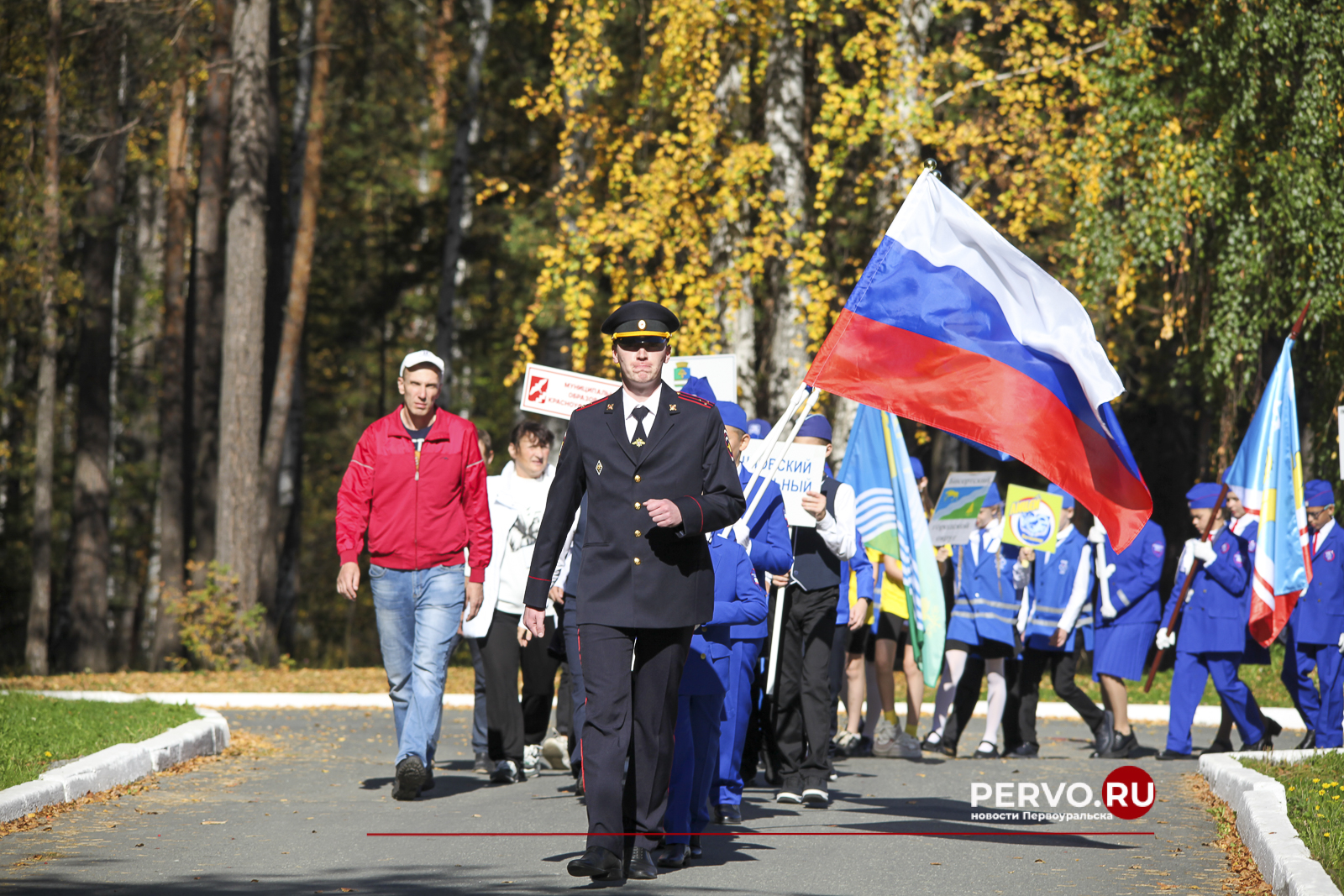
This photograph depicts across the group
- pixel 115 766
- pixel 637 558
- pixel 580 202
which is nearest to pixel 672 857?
pixel 637 558

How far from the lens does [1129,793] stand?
935cm

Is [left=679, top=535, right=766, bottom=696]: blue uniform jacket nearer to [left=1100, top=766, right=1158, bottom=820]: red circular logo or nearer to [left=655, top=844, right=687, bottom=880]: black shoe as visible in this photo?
[left=655, top=844, right=687, bottom=880]: black shoe

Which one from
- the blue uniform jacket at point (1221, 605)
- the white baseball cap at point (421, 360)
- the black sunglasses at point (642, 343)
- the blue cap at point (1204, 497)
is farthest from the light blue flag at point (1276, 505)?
the black sunglasses at point (642, 343)

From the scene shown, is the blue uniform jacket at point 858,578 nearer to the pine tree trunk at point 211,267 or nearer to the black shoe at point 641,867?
the black shoe at point 641,867

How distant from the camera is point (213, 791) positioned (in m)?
8.84

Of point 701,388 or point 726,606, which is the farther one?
point 701,388

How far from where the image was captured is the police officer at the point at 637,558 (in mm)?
6094

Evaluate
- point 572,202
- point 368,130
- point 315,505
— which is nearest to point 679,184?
point 572,202

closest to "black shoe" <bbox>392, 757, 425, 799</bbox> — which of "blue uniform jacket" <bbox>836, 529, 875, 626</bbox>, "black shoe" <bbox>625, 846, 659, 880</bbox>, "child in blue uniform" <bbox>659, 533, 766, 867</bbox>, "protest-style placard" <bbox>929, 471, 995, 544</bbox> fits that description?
"child in blue uniform" <bbox>659, 533, 766, 867</bbox>

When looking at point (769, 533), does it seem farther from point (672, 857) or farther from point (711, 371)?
point (711, 371)

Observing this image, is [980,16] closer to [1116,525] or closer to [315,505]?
[1116,525]

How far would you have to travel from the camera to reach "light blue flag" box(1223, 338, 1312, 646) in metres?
11.1

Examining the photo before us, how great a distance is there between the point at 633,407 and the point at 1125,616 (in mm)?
7180

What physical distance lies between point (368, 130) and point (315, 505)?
12465 mm
